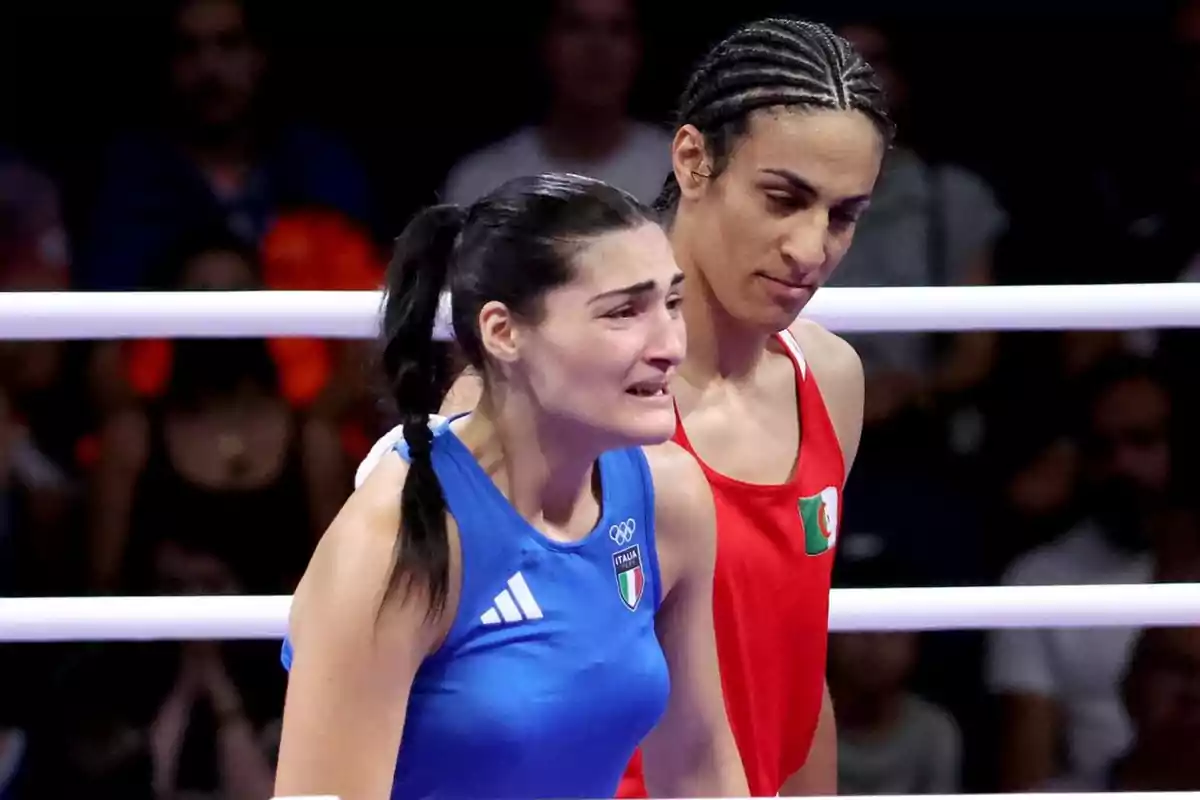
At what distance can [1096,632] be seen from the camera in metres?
2.56

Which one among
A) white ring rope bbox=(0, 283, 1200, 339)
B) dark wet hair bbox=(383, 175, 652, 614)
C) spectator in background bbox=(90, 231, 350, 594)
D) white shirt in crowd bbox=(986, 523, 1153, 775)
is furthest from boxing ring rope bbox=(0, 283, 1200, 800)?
white shirt in crowd bbox=(986, 523, 1153, 775)

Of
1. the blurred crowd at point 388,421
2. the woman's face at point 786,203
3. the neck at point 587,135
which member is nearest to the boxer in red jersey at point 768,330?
the woman's face at point 786,203

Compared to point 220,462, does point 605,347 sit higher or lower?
higher

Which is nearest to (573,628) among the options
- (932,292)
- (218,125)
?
(932,292)

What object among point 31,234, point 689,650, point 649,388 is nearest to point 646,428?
point 649,388

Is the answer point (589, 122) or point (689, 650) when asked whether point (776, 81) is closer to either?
point (689, 650)

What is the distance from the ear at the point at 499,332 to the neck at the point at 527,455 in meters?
0.04

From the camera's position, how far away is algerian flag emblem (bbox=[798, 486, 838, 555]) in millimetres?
1556

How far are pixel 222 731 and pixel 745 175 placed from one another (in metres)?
1.24

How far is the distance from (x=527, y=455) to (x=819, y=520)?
0.34 m

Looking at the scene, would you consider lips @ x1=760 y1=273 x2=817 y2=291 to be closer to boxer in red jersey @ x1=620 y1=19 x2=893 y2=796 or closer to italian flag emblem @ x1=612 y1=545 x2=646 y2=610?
boxer in red jersey @ x1=620 y1=19 x2=893 y2=796

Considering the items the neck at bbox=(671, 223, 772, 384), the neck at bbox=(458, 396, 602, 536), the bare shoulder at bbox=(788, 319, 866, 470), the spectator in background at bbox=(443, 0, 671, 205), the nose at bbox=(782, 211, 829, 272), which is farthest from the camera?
the spectator in background at bbox=(443, 0, 671, 205)

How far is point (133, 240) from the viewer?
2.68 m

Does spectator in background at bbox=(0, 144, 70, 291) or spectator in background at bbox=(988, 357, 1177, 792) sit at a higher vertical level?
spectator in background at bbox=(0, 144, 70, 291)
